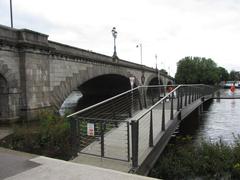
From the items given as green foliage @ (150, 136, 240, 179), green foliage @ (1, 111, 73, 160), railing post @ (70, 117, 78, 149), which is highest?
railing post @ (70, 117, 78, 149)

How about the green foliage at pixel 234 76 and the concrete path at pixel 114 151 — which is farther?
the green foliage at pixel 234 76

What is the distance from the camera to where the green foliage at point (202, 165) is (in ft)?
20.1

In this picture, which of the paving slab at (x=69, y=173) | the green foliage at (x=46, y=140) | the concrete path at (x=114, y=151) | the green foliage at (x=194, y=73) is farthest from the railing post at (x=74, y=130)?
the green foliage at (x=194, y=73)

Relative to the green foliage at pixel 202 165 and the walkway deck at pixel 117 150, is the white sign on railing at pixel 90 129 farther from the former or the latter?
the green foliage at pixel 202 165

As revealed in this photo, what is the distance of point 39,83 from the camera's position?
12898 mm

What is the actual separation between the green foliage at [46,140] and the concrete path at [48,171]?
1.31m

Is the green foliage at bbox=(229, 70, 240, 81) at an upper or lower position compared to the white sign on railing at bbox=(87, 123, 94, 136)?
upper

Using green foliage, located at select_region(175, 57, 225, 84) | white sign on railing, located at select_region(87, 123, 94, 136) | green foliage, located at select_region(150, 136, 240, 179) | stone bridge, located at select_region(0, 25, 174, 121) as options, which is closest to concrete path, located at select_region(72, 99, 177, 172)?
white sign on railing, located at select_region(87, 123, 94, 136)

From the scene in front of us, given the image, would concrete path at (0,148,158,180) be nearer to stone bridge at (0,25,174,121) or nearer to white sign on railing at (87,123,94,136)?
white sign on railing at (87,123,94,136)

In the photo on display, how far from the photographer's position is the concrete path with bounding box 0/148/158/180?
175 inches

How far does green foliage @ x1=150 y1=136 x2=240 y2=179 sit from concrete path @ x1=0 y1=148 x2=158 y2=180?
78.5 inches

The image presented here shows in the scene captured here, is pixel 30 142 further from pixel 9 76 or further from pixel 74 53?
pixel 74 53

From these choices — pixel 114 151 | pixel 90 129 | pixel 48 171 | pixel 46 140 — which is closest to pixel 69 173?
pixel 48 171

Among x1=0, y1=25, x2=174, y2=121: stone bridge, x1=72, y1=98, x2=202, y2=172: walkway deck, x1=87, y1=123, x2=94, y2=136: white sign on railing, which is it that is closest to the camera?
x1=72, y1=98, x2=202, y2=172: walkway deck
